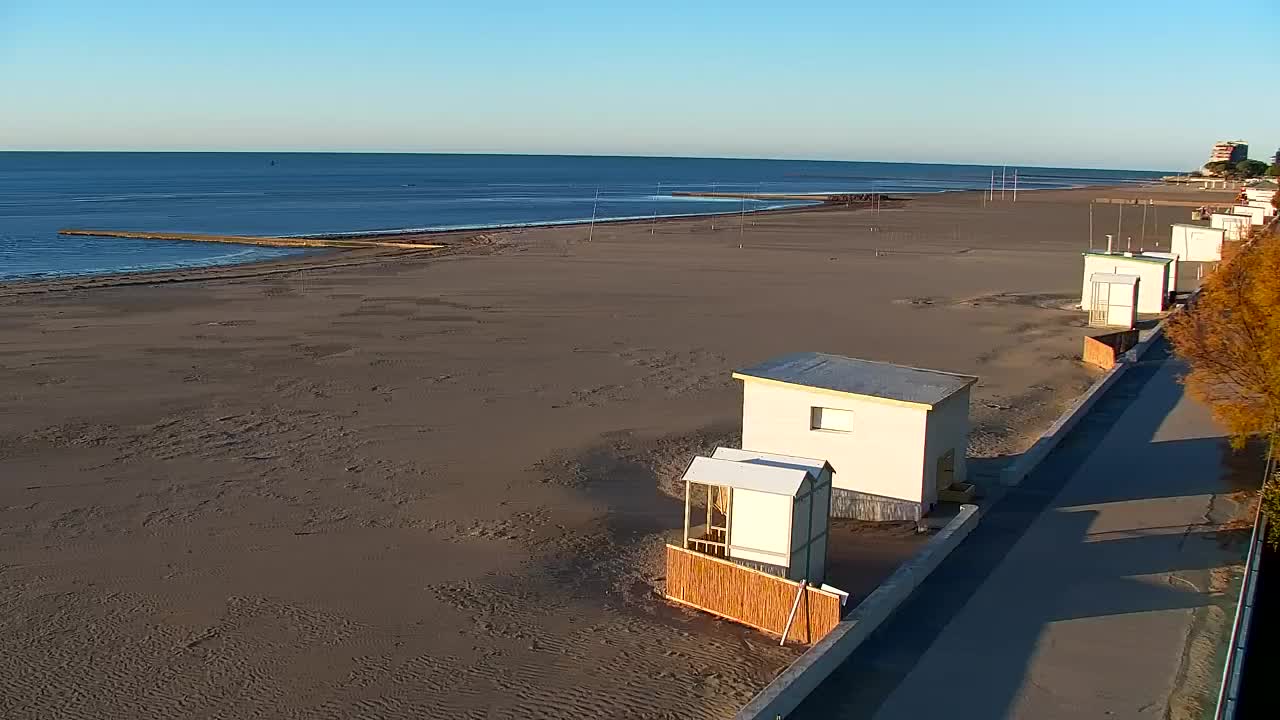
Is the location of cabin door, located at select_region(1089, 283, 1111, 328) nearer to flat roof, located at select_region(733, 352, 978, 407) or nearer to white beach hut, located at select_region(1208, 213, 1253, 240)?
flat roof, located at select_region(733, 352, 978, 407)

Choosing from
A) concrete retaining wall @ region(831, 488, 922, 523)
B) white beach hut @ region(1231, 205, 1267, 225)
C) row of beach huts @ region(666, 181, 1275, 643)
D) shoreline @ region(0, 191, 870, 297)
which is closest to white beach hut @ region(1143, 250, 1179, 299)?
white beach hut @ region(1231, 205, 1267, 225)

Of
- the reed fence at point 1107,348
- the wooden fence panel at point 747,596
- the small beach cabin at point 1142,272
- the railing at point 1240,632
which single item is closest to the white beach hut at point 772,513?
the wooden fence panel at point 747,596

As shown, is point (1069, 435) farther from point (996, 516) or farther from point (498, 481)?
point (498, 481)

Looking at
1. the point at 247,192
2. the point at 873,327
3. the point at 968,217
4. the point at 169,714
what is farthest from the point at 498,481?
the point at 247,192

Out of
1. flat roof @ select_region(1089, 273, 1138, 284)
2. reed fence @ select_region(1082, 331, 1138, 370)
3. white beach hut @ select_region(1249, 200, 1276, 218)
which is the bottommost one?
reed fence @ select_region(1082, 331, 1138, 370)

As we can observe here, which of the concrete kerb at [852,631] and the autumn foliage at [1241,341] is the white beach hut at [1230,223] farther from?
the concrete kerb at [852,631]

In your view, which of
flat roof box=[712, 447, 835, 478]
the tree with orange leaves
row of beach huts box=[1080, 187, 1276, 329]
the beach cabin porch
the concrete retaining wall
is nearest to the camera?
the beach cabin porch
